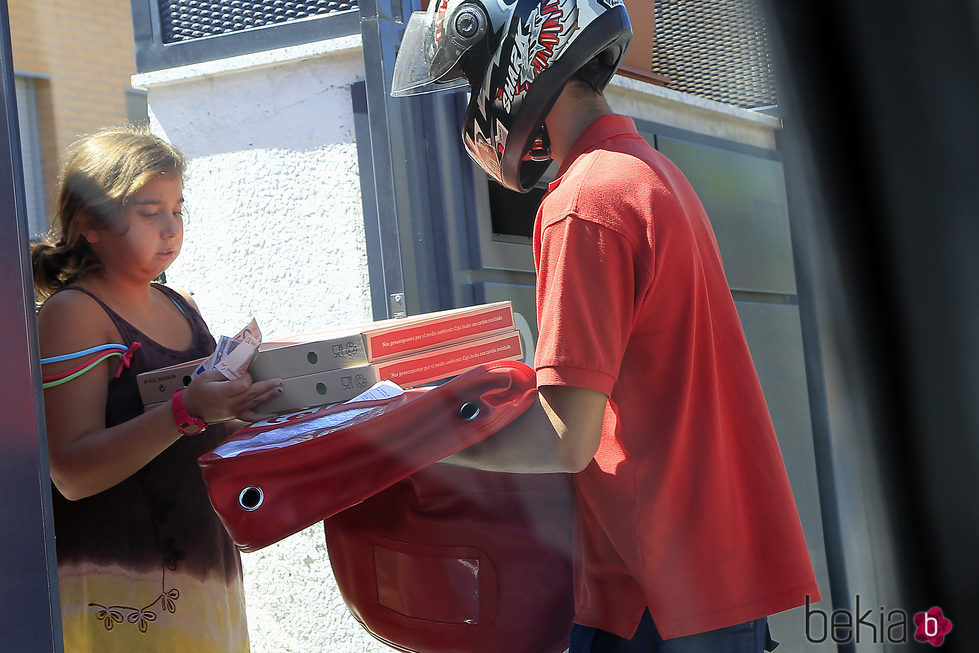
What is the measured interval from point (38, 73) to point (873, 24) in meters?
4.23

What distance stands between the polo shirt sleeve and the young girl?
67 centimetres

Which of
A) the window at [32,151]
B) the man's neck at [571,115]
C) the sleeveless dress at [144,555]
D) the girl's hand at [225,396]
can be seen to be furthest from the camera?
the window at [32,151]

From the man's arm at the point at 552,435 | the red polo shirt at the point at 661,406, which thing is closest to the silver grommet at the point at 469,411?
the man's arm at the point at 552,435

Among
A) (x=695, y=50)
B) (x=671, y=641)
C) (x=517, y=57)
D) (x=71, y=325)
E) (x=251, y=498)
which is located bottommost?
(x=671, y=641)

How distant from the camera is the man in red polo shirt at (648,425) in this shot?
1.38 m

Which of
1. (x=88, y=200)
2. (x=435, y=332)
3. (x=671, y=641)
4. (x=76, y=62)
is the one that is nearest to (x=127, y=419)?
(x=88, y=200)

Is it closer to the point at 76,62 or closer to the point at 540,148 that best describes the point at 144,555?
the point at 540,148

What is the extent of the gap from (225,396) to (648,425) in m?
0.77

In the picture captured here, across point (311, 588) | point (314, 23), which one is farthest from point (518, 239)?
point (311, 588)

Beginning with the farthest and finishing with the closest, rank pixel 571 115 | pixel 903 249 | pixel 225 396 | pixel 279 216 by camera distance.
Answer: pixel 279 216 < pixel 225 396 < pixel 571 115 < pixel 903 249

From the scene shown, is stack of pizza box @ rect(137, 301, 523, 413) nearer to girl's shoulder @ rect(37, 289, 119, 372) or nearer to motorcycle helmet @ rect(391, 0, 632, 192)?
girl's shoulder @ rect(37, 289, 119, 372)

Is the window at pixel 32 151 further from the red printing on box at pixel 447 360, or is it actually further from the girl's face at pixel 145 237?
the red printing on box at pixel 447 360

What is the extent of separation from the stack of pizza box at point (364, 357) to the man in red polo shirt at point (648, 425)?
0.37m

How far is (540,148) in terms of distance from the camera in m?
→ 1.80
